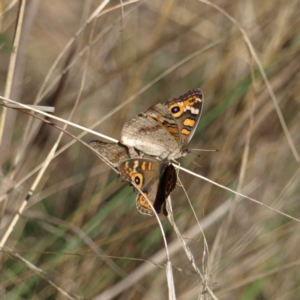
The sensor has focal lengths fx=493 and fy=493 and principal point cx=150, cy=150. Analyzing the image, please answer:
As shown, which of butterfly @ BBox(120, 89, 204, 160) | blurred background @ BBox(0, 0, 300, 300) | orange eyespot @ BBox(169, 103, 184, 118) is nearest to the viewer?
butterfly @ BBox(120, 89, 204, 160)

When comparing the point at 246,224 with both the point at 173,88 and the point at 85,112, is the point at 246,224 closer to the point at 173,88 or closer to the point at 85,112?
the point at 173,88

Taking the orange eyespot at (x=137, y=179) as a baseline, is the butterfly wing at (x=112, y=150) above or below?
above

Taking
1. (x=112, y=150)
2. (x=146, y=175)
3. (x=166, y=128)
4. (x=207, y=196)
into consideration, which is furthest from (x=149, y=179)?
(x=207, y=196)

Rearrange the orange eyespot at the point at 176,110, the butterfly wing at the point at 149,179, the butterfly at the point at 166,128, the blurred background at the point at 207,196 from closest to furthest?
the butterfly wing at the point at 149,179
the butterfly at the point at 166,128
the orange eyespot at the point at 176,110
the blurred background at the point at 207,196

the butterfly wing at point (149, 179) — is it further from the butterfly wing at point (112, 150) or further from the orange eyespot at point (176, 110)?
the orange eyespot at point (176, 110)

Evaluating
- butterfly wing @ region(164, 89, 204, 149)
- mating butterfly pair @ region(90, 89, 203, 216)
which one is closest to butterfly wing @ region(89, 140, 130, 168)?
mating butterfly pair @ region(90, 89, 203, 216)

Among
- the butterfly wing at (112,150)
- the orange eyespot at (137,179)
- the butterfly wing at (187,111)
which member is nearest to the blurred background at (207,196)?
the butterfly wing at (187,111)

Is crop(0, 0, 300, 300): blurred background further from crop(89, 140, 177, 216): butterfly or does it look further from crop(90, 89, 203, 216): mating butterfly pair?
crop(89, 140, 177, 216): butterfly

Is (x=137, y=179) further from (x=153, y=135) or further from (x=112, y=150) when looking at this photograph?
(x=153, y=135)

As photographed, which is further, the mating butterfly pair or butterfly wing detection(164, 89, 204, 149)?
butterfly wing detection(164, 89, 204, 149)

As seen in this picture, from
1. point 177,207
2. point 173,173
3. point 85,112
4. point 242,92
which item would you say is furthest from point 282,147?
point 85,112

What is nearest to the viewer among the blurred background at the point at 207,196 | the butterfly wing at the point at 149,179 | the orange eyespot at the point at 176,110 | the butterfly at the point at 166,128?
the butterfly wing at the point at 149,179
